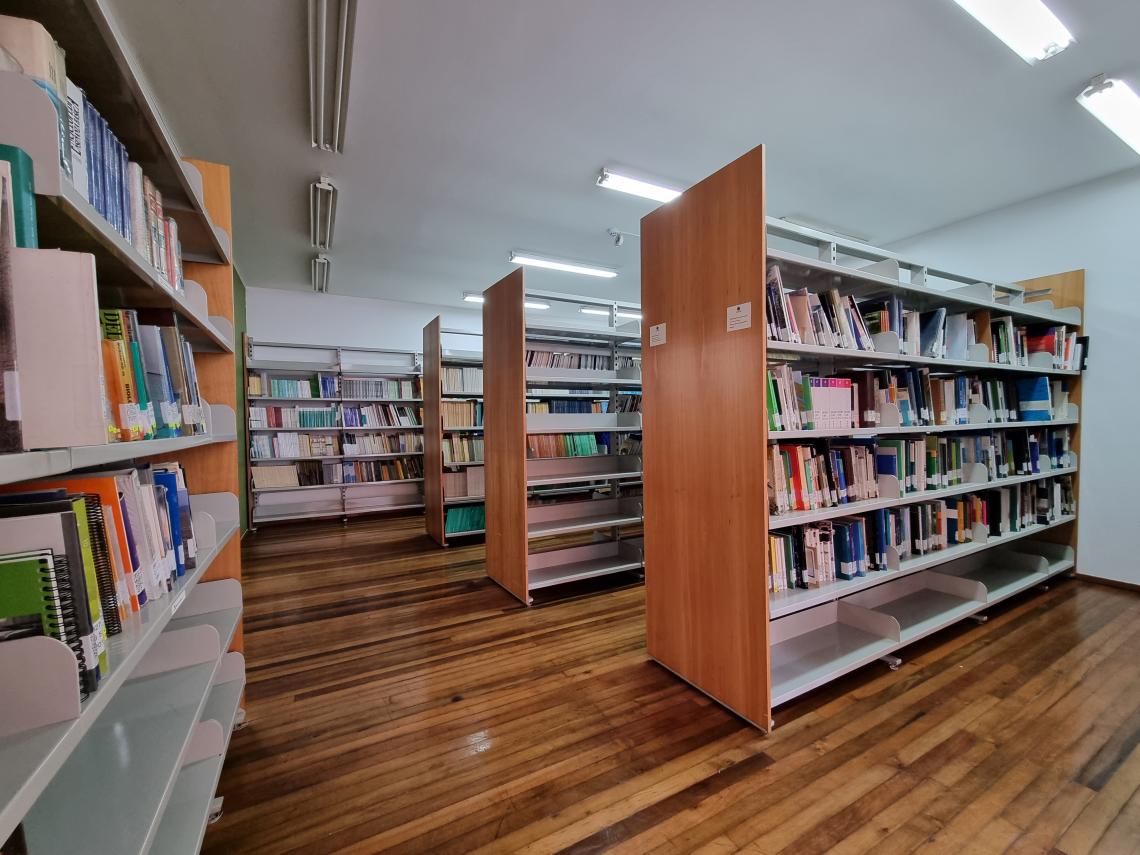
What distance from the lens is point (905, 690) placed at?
84.4 inches

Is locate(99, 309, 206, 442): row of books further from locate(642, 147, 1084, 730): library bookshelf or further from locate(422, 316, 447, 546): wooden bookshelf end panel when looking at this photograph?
locate(422, 316, 447, 546): wooden bookshelf end panel

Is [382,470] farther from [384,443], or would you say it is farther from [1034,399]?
[1034,399]

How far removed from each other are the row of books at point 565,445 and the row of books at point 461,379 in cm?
163

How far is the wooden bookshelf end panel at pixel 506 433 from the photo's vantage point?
312 centimetres

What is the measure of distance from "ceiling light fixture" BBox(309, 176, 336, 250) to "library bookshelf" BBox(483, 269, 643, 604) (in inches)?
55.5

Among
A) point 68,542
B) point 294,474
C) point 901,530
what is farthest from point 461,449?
point 68,542

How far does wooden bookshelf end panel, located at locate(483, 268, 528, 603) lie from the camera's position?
10.2 ft

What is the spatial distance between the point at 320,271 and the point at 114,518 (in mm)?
5438

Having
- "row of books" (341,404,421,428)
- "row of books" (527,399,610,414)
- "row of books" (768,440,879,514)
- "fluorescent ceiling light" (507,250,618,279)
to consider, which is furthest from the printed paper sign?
"row of books" (341,404,421,428)

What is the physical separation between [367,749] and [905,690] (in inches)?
93.6

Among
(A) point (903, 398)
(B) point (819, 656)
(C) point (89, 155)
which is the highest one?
(C) point (89, 155)

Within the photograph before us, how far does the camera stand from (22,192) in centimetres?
62

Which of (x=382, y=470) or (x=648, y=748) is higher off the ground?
(x=382, y=470)

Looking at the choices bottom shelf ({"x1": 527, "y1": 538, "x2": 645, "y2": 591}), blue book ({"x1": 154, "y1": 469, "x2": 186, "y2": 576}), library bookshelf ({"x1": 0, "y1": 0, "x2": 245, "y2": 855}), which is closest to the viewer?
library bookshelf ({"x1": 0, "y1": 0, "x2": 245, "y2": 855})
